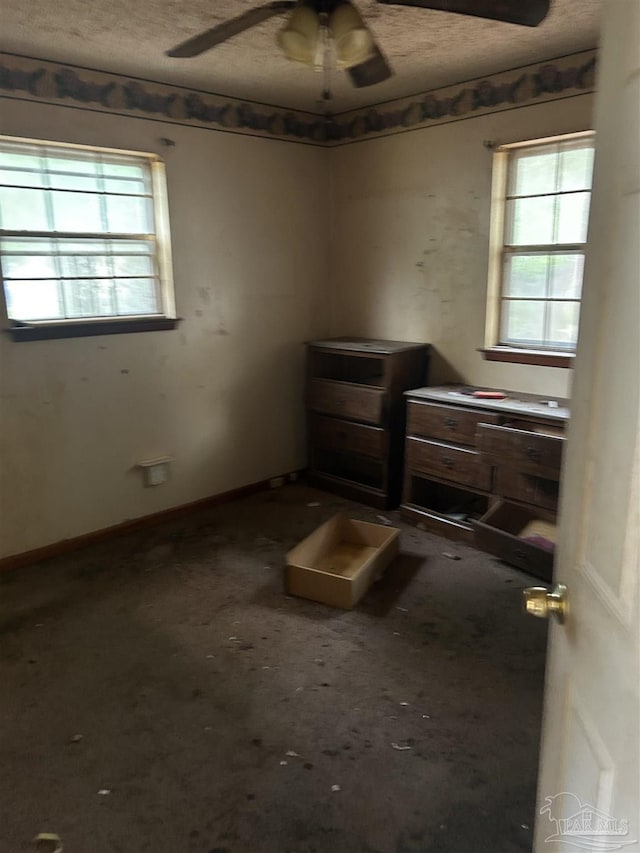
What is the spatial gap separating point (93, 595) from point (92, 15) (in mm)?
2394

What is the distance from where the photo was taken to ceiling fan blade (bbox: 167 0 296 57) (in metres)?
1.95

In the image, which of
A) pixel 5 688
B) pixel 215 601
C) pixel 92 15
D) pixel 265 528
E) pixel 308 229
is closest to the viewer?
pixel 5 688

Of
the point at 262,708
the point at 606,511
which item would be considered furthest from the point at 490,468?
the point at 606,511

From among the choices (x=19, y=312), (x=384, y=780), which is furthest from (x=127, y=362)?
(x=384, y=780)

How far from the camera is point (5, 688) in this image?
218 cm

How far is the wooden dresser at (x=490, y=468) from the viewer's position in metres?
2.87

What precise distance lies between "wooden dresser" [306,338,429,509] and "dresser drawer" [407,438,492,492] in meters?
0.23

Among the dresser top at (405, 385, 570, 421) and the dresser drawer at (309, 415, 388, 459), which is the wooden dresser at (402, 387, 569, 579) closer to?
the dresser top at (405, 385, 570, 421)

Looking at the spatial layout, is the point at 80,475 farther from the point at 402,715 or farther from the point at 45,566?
the point at 402,715

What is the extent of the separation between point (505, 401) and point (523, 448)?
14.1 inches

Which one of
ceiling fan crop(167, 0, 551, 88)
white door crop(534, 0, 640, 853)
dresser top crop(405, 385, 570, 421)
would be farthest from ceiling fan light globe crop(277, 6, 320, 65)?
dresser top crop(405, 385, 570, 421)

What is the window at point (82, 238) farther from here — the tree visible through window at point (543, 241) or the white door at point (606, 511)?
the white door at point (606, 511)

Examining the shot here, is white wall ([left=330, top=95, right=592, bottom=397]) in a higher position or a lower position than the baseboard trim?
higher

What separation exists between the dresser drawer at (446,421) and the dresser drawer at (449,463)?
0.05 m
